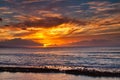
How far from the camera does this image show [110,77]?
31.2 meters

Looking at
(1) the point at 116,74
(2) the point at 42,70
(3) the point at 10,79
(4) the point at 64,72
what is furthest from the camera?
(2) the point at 42,70

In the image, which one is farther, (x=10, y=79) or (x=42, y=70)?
(x=42, y=70)

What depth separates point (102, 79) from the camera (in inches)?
1174

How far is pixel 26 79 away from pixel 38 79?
152 centimetres

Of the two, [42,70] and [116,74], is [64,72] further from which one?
[116,74]

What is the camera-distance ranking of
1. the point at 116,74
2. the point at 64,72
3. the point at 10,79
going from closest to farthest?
the point at 10,79, the point at 116,74, the point at 64,72

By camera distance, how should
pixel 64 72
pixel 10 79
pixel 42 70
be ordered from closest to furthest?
pixel 10 79 < pixel 64 72 < pixel 42 70

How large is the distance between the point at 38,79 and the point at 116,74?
1017 cm

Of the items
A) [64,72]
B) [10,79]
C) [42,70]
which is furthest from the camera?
[42,70]

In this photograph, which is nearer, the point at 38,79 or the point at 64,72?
the point at 38,79

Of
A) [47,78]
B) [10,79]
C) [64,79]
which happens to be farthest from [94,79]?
[10,79]

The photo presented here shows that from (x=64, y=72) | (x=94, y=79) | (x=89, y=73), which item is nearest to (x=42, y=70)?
(x=64, y=72)

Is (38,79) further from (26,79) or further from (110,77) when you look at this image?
(110,77)

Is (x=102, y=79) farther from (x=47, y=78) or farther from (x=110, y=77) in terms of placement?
(x=47, y=78)
